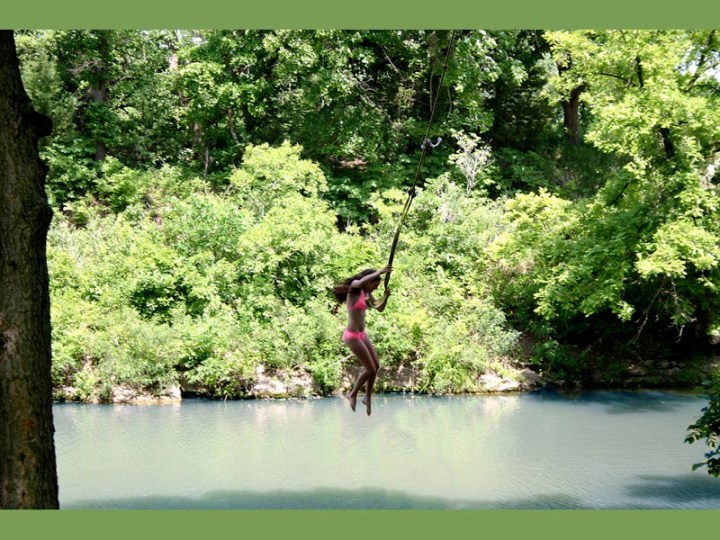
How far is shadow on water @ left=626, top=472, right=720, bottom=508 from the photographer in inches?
343

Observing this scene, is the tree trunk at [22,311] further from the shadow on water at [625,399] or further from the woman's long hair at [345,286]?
the shadow on water at [625,399]

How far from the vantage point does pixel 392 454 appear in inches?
405

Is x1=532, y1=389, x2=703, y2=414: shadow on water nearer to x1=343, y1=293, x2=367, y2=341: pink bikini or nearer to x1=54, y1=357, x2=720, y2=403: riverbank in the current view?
x1=54, y1=357, x2=720, y2=403: riverbank

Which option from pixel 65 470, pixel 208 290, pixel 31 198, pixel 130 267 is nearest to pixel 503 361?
pixel 208 290

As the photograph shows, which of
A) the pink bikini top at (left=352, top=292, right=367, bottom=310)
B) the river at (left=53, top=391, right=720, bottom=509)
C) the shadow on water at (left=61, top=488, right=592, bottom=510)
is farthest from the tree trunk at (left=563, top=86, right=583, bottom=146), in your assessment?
the pink bikini top at (left=352, top=292, right=367, bottom=310)

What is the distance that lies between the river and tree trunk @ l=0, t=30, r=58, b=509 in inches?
146

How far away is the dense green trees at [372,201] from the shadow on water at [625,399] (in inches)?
24.1

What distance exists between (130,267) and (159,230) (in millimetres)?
1423

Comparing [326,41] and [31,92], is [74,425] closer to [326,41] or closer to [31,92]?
[31,92]

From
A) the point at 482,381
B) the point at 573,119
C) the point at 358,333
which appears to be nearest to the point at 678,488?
the point at 482,381

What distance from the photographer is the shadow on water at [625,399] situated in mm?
12601

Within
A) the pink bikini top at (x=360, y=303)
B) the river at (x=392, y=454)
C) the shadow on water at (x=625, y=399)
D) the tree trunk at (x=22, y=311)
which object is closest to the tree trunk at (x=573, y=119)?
the shadow on water at (x=625, y=399)

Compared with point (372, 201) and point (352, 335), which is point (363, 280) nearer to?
point (352, 335)

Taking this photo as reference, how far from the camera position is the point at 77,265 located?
14.4m
